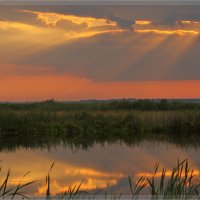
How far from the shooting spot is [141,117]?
11344 millimetres

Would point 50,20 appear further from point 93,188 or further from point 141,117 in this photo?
point 141,117

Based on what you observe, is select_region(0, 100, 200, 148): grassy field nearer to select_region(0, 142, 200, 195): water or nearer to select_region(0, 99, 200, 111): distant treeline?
select_region(0, 142, 200, 195): water

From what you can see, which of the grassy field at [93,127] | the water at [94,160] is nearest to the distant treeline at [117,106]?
the grassy field at [93,127]

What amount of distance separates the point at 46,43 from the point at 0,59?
2307mm

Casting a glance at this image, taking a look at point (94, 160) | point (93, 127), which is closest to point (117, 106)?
point (93, 127)

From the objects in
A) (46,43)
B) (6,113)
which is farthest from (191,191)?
(6,113)

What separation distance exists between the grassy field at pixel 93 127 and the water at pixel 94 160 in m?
0.60

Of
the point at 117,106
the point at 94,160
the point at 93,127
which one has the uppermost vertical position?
the point at 117,106

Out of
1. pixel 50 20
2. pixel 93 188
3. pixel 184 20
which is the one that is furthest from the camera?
pixel 93 188

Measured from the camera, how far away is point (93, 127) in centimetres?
1170

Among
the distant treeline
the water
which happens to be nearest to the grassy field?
the water

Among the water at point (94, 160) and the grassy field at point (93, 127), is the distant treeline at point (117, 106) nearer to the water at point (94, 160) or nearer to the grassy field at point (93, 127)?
the grassy field at point (93, 127)

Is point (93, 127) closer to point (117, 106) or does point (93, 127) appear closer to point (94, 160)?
point (117, 106)

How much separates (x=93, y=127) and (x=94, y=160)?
2.87m
